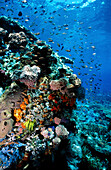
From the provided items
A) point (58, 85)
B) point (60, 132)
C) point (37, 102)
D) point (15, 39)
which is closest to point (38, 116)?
point (37, 102)

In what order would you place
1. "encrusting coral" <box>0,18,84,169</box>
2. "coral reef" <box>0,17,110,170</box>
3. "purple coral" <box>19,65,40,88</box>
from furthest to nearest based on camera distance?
"purple coral" <box>19,65,40,88</box> → "encrusting coral" <box>0,18,84,169</box> → "coral reef" <box>0,17,110,170</box>

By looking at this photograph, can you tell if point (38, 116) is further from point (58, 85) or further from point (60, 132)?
point (58, 85)

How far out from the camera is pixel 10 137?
10.4 feet

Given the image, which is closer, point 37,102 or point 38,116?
point 38,116

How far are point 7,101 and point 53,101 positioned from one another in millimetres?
1807

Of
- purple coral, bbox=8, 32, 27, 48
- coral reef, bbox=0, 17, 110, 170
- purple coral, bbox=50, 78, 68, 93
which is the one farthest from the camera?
purple coral, bbox=8, 32, 27, 48

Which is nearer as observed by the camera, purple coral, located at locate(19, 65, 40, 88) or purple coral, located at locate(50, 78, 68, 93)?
purple coral, located at locate(19, 65, 40, 88)

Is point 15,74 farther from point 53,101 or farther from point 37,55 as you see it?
point 53,101

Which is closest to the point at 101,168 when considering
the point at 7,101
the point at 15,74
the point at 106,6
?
the point at 7,101

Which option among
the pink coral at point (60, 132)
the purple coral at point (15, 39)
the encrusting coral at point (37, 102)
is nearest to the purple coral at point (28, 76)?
the encrusting coral at point (37, 102)

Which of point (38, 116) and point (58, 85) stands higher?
point (58, 85)

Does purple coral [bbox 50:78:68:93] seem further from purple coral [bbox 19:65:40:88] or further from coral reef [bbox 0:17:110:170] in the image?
purple coral [bbox 19:65:40:88]

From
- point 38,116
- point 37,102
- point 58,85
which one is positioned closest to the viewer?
point 38,116

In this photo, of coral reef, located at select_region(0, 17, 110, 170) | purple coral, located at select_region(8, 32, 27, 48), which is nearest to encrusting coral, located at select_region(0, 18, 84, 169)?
coral reef, located at select_region(0, 17, 110, 170)
